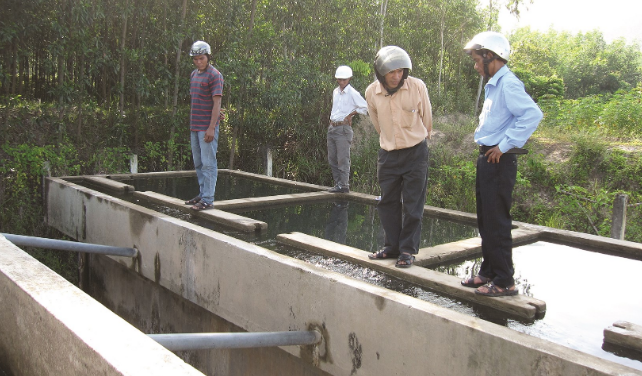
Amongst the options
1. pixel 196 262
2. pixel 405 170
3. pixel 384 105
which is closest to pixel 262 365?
pixel 196 262

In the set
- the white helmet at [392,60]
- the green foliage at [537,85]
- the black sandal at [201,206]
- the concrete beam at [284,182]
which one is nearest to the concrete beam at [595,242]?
the white helmet at [392,60]

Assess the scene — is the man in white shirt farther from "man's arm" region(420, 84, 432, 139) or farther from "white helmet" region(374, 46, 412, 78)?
"white helmet" region(374, 46, 412, 78)

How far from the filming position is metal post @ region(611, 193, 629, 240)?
20.2 feet

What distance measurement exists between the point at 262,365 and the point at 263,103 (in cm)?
724

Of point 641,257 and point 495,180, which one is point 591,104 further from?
point 495,180

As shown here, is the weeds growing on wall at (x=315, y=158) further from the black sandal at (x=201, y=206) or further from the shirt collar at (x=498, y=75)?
the shirt collar at (x=498, y=75)

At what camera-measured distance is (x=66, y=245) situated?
5578mm

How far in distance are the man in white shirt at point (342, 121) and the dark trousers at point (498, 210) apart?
12.2 ft

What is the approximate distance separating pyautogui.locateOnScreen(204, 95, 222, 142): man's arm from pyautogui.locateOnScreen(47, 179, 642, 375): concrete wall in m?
1.00

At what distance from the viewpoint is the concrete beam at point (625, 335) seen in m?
3.14

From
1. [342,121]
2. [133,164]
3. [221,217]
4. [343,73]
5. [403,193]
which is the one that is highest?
[343,73]

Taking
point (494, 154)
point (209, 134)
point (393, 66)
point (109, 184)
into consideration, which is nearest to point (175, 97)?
point (109, 184)

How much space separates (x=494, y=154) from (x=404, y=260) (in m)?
1.18

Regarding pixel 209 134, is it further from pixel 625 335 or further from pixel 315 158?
pixel 315 158
